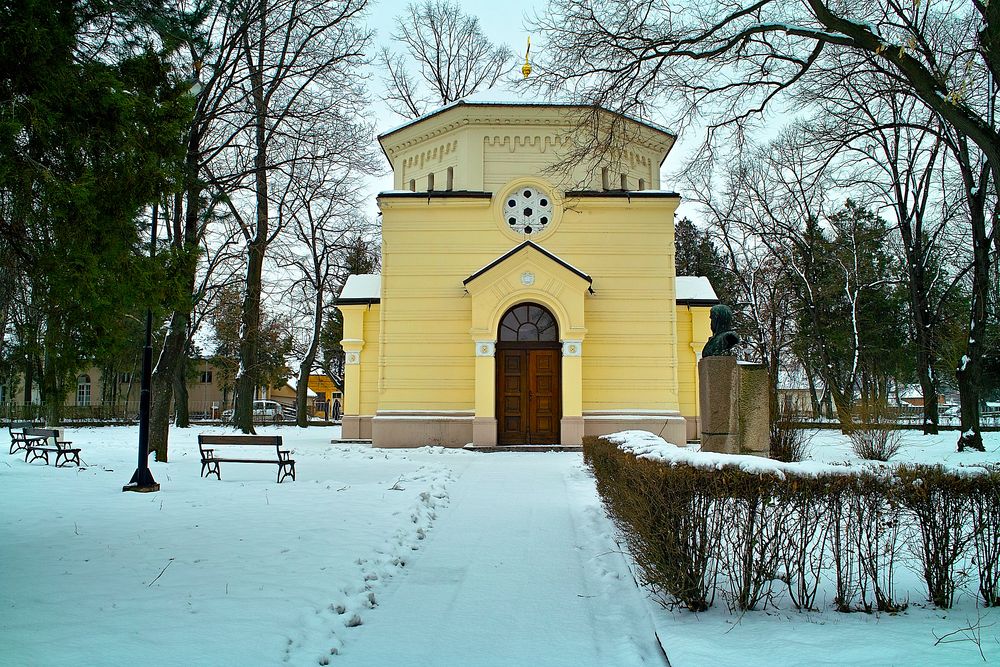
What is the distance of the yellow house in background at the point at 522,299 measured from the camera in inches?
781

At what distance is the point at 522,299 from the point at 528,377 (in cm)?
230

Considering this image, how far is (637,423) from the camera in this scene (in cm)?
1983

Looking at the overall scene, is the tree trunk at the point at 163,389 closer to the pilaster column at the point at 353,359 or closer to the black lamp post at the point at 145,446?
the black lamp post at the point at 145,446

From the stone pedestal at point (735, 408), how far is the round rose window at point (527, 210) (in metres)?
13.1

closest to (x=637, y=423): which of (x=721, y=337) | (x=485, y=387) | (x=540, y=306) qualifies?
(x=540, y=306)

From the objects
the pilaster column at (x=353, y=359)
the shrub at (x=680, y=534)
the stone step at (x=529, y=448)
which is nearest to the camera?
the shrub at (x=680, y=534)

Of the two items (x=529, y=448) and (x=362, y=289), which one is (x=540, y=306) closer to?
(x=529, y=448)

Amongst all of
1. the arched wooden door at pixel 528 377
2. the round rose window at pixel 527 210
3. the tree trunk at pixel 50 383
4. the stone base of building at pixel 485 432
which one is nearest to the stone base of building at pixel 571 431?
Result: the arched wooden door at pixel 528 377

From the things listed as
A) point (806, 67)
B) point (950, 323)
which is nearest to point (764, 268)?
point (950, 323)

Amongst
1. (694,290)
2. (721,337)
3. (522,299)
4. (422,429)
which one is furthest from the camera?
(694,290)

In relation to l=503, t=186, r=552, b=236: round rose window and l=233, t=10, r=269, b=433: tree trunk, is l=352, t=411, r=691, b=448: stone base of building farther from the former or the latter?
l=233, t=10, r=269, b=433: tree trunk

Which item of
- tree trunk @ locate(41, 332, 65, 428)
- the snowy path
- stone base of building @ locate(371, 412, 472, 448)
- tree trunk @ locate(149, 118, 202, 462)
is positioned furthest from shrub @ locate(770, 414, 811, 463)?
tree trunk @ locate(149, 118, 202, 462)

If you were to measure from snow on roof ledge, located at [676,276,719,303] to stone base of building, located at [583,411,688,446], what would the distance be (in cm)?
496

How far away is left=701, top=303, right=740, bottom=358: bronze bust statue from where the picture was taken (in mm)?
8945
